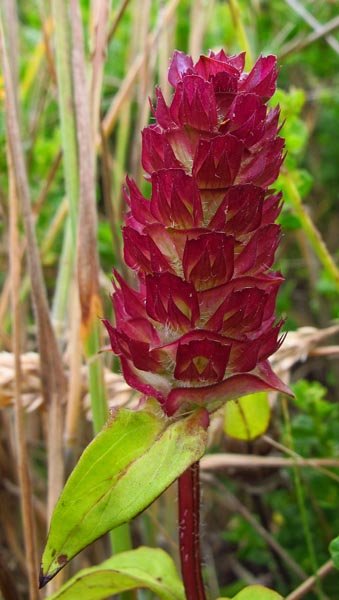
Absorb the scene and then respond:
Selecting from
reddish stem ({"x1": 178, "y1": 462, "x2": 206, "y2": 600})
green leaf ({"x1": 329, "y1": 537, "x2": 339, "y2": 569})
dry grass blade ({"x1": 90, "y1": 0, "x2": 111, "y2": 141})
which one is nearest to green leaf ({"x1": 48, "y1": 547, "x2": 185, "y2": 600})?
reddish stem ({"x1": 178, "y1": 462, "x2": 206, "y2": 600})

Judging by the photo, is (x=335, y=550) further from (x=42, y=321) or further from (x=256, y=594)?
(x=42, y=321)

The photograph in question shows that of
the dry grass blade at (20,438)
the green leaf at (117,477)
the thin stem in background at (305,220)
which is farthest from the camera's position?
the thin stem in background at (305,220)

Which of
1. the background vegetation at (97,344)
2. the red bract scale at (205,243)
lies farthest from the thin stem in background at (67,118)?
the red bract scale at (205,243)

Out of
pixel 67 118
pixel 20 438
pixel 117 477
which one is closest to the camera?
pixel 117 477

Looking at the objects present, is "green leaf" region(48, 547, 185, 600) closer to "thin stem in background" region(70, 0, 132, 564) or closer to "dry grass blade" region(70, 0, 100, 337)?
"thin stem in background" region(70, 0, 132, 564)

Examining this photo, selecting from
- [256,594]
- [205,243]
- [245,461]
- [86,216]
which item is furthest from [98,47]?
[256,594]

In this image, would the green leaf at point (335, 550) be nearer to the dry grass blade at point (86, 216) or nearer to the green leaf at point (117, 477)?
the green leaf at point (117, 477)

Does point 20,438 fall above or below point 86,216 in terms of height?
below

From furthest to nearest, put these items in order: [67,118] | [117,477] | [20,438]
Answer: [67,118], [20,438], [117,477]
